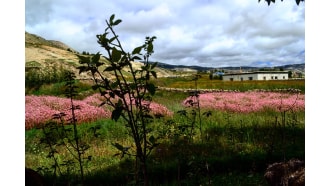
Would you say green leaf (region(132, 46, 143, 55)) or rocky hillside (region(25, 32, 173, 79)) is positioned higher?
rocky hillside (region(25, 32, 173, 79))

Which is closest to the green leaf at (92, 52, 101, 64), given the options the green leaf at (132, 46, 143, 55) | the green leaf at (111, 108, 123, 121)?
the green leaf at (132, 46, 143, 55)

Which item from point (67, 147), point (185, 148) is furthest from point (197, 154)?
point (67, 147)

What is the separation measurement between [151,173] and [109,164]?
1316 millimetres

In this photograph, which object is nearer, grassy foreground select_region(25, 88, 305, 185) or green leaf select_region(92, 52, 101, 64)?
green leaf select_region(92, 52, 101, 64)

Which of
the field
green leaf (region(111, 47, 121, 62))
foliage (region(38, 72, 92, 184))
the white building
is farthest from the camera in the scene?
the white building

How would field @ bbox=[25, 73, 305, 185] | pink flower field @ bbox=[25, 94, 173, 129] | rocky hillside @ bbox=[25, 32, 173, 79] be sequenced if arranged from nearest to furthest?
field @ bbox=[25, 73, 305, 185] < pink flower field @ bbox=[25, 94, 173, 129] < rocky hillside @ bbox=[25, 32, 173, 79]

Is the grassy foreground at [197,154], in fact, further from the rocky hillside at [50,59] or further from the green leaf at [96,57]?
the rocky hillside at [50,59]

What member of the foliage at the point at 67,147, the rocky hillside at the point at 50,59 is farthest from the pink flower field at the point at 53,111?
the rocky hillside at the point at 50,59

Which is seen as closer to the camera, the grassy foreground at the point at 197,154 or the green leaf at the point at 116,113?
the green leaf at the point at 116,113

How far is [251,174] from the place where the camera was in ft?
17.1

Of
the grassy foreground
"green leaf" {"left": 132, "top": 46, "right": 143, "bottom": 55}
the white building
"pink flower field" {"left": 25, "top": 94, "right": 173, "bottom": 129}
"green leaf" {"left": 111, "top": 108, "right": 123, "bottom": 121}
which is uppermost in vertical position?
the white building

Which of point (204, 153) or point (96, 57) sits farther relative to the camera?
point (204, 153)

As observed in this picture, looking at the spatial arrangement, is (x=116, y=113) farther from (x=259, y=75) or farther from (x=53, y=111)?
(x=259, y=75)

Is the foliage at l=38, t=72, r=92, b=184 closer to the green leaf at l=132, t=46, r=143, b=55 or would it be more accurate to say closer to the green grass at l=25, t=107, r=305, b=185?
the green grass at l=25, t=107, r=305, b=185
